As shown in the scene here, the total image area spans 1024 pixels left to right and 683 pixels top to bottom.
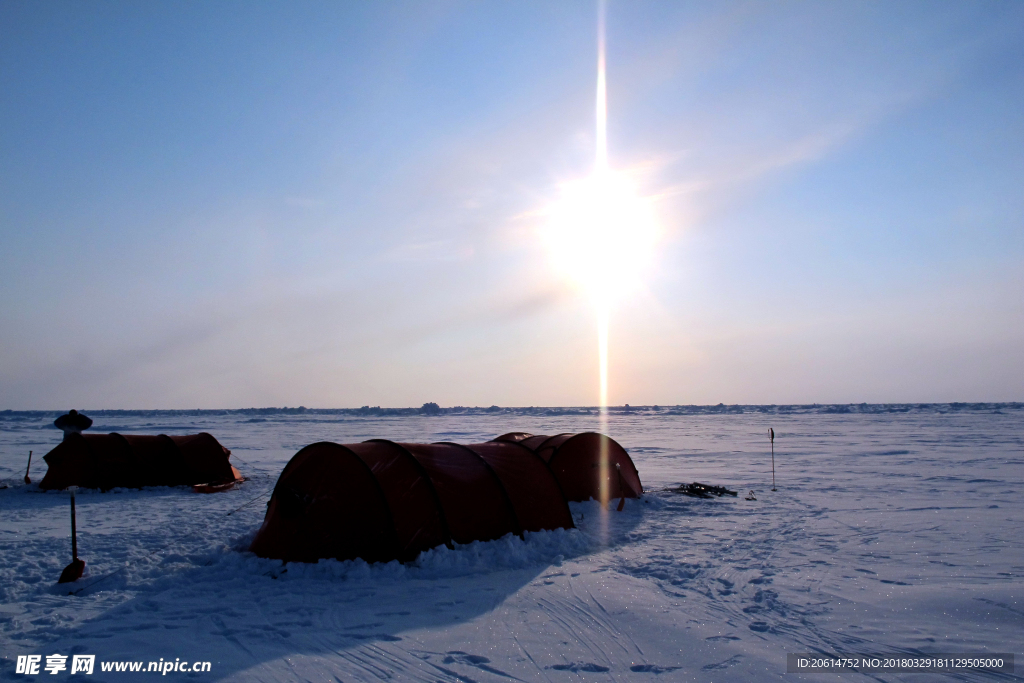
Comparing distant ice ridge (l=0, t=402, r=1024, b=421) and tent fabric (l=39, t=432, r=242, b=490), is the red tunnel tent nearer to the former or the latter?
tent fabric (l=39, t=432, r=242, b=490)

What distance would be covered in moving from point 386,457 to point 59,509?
10937mm

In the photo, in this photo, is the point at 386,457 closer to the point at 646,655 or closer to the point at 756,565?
the point at 646,655

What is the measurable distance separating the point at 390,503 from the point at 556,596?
3.05 m

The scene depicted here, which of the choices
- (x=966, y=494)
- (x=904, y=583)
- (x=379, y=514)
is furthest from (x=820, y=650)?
(x=966, y=494)

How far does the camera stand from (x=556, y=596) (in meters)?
8.08

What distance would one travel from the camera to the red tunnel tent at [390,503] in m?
9.33

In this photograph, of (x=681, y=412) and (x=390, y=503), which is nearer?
(x=390, y=503)

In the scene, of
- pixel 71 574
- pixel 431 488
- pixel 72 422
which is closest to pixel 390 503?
pixel 431 488

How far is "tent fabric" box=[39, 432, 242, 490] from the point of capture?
60.6ft

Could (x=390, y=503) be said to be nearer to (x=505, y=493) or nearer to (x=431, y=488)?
(x=431, y=488)

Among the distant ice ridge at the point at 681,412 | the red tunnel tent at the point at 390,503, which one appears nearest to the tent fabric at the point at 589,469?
the red tunnel tent at the point at 390,503

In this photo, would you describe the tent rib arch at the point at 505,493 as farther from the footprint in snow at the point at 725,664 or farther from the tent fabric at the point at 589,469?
the footprint in snow at the point at 725,664

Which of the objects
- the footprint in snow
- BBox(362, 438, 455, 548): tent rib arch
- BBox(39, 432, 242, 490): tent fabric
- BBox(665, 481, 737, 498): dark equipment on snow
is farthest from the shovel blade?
BBox(665, 481, 737, 498): dark equipment on snow

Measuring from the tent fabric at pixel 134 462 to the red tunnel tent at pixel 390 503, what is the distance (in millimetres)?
11967
